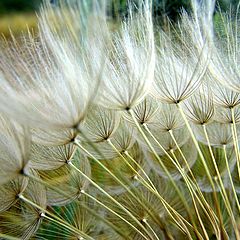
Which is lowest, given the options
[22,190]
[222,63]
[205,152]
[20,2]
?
[205,152]

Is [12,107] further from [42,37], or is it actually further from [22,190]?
[22,190]

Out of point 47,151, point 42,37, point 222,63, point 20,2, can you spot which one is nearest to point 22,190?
point 47,151

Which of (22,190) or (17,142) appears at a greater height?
(17,142)

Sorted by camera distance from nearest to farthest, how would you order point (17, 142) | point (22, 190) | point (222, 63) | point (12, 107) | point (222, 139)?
1. point (12, 107)
2. point (17, 142)
3. point (22, 190)
4. point (222, 63)
5. point (222, 139)

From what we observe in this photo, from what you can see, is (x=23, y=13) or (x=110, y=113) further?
(x=23, y=13)

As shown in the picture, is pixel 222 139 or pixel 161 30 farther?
pixel 222 139

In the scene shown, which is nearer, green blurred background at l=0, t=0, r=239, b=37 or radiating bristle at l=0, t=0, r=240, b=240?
radiating bristle at l=0, t=0, r=240, b=240

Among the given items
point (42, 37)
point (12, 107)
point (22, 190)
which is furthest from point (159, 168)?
point (12, 107)

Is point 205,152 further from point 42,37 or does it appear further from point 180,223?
point 42,37

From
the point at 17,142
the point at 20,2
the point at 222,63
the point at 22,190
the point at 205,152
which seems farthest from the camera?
the point at 205,152

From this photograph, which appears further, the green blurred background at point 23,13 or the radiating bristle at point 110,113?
the green blurred background at point 23,13

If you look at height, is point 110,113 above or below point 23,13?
below
